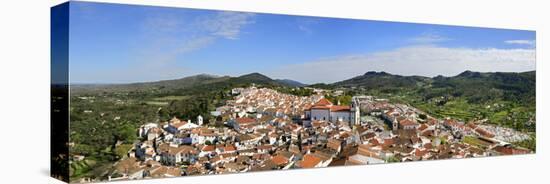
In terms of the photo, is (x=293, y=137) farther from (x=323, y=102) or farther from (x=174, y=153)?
(x=174, y=153)

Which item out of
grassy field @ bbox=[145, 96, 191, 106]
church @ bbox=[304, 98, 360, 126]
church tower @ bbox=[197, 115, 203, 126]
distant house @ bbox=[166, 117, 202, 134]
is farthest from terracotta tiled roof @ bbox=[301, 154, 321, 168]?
grassy field @ bbox=[145, 96, 191, 106]

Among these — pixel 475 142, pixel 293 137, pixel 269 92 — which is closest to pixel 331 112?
pixel 293 137

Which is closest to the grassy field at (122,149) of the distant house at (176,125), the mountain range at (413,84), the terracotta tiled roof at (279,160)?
the distant house at (176,125)

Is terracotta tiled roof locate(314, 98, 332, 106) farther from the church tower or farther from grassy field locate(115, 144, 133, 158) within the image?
grassy field locate(115, 144, 133, 158)

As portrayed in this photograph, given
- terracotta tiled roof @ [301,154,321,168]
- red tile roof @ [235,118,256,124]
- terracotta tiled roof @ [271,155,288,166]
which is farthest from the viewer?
terracotta tiled roof @ [301,154,321,168]

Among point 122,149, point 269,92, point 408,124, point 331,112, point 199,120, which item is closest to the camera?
point 122,149
